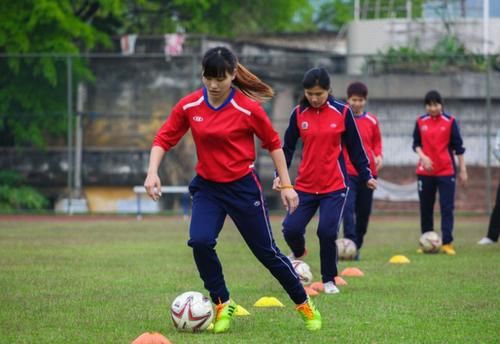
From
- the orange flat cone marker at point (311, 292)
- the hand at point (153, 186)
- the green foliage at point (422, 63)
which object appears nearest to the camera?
the hand at point (153, 186)

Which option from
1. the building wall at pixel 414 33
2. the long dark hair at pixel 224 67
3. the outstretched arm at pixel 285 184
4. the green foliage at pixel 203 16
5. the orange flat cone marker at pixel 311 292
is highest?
the green foliage at pixel 203 16

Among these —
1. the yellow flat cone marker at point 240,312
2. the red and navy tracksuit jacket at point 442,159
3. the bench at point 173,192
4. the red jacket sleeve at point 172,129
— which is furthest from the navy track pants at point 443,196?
the bench at point 173,192

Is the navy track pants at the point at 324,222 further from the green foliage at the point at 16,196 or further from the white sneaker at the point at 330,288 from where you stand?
the green foliage at the point at 16,196

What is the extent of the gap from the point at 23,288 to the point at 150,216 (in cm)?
1527

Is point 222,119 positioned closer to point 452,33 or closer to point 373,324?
point 373,324

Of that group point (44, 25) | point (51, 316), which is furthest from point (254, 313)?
point (44, 25)

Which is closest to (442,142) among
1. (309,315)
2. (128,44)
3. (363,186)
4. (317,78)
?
(363,186)

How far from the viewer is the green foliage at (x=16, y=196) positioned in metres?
26.0

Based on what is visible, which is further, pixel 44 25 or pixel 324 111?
pixel 44 25

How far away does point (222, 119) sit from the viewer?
310 inches

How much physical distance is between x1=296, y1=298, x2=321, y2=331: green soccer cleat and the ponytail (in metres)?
1.52

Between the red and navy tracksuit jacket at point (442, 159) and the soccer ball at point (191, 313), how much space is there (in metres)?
7.76

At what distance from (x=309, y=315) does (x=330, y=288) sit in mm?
Result: 2428

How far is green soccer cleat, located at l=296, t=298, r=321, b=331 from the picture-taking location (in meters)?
8.01
